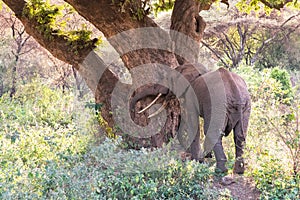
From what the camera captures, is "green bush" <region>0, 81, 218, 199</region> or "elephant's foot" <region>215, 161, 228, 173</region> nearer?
"green bush" <region>0, 81, 218, 199</region>

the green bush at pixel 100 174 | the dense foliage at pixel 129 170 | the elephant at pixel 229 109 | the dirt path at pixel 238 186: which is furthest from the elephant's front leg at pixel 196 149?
the dirt path at pixel 238 186

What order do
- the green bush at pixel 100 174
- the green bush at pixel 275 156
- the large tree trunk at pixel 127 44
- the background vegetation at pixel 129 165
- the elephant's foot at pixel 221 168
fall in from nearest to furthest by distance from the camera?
the green bush at pixel 100 174 → the background vegetation at pixel 129 165 → the green bush at pixel 275 156 → the elephant's foot at pixel 221 168 → the large tree trunk at pixel 127 44

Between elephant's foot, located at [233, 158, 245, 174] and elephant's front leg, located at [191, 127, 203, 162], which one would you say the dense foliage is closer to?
elephant's foot, located at [233, 158, 245, 174]

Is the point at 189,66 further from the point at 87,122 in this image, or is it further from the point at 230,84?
the point at 87,122

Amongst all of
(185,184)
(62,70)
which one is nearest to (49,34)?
(185,184)

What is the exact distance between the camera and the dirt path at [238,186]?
5354 mm

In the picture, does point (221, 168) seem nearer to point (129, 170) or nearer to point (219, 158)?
point (219, 158)

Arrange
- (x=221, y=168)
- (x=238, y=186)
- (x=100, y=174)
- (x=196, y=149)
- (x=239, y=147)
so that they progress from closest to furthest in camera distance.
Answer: (x=100, y=174) → (x=238, y=186) → (x=221, y=168) → (x=239, y=147) → (x=196, y=149)

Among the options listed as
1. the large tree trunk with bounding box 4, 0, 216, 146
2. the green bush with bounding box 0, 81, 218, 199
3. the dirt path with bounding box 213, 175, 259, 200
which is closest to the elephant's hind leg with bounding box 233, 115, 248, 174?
the dirt path with bounding box 213, 175, 259, 200

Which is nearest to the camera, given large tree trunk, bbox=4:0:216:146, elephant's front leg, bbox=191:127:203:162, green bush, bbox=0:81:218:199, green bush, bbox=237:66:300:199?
green bush, bbox=0:81:218:199

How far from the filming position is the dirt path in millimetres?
5354

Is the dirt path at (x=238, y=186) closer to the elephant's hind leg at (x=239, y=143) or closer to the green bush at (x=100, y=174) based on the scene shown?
the elephant's hind leg at (x=239, y=143)

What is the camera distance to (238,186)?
5.59 metres

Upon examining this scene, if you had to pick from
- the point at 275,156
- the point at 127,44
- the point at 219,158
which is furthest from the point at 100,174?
the point at 127,44
